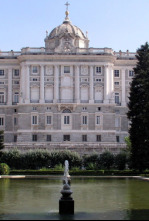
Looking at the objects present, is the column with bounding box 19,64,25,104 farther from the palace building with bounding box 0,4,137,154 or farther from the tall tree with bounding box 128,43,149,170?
the tall tree with bounding box 128,43,149,170

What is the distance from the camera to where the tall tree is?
4996 centimetres

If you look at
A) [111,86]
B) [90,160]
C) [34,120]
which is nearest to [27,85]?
[34,120]

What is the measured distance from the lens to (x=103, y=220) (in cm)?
1794

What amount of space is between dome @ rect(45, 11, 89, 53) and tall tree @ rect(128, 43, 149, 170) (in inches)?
913

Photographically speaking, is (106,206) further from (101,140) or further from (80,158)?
(101,140)

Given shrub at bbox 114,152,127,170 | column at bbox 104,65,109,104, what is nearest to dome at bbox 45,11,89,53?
column at bbox 104,65,109,104

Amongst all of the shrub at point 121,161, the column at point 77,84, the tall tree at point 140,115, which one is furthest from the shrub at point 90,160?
the column at point 77,84

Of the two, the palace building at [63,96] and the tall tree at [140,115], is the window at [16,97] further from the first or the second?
the tall tree at [140,115]

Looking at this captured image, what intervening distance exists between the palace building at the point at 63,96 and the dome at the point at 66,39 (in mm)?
163

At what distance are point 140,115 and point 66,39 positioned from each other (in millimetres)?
30133

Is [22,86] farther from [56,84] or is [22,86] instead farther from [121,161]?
[121,161]

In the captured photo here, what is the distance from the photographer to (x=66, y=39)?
7850cm

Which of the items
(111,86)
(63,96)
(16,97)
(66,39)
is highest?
(66,39)

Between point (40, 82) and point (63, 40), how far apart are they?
8.07m
